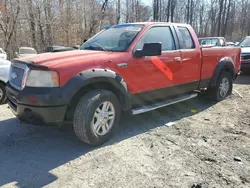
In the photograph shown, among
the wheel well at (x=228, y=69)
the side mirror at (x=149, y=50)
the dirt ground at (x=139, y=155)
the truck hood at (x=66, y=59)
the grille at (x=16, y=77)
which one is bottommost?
the dirt ground at (x=139, y=155)

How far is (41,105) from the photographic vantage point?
3.18 m

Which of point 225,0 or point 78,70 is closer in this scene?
point 78,70

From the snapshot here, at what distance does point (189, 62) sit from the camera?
16.4ft

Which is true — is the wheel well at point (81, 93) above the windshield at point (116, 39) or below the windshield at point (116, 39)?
below

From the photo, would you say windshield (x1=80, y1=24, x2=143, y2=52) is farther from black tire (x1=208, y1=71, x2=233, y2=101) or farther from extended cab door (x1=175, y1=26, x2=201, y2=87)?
black tire (x1=208, y1=71, x2=233, y2=101)

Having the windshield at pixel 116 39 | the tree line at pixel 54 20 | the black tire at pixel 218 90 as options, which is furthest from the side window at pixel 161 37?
the tree line at pixel 54 20

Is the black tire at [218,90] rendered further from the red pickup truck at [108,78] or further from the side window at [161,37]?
the side window at [161,37]

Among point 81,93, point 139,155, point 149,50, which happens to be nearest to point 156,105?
point 149,50

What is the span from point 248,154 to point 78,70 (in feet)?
8.65

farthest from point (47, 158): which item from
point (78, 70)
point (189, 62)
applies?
point (189, 62)

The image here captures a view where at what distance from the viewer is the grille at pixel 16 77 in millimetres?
3580

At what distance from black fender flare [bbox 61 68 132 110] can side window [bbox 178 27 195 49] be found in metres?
1.85

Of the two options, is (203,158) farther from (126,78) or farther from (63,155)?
(63,155)

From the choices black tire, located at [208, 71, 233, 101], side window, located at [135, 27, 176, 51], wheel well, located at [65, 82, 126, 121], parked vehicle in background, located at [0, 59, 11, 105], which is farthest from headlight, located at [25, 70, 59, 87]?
black tire, located at [208, 71, 233, 101]
